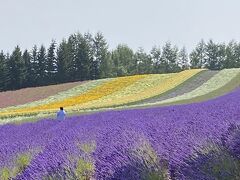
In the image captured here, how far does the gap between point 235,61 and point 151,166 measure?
329 feet

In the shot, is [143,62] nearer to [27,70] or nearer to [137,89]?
[27,70]

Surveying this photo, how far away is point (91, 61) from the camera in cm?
Answer: 8962

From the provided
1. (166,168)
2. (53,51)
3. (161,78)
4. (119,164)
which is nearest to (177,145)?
(166,168)

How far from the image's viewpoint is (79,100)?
4262 centimetres

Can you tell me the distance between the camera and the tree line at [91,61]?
82544 mm

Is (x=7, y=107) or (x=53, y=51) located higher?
(x=53, y=51)

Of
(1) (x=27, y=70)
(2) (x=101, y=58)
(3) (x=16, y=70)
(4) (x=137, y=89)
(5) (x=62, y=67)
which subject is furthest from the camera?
(2) (x=101, y=58)

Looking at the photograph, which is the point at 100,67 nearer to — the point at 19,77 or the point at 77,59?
the point at 77,59

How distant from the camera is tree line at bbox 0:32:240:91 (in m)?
82.5

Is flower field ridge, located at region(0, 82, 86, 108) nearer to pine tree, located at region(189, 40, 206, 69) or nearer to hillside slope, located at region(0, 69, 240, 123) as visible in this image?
hillside slope, located at region(0, 69, 240, 123)

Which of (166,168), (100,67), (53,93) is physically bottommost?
(166,168)

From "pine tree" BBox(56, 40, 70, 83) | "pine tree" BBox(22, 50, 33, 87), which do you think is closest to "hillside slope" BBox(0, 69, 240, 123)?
"pine tree" BBox(22, 50, 33, 87)

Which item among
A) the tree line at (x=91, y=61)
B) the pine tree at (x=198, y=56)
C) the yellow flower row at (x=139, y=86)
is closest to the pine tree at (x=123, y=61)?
the tree line at (x=91, y=61)

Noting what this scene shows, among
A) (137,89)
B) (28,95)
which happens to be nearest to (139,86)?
(137,89)
